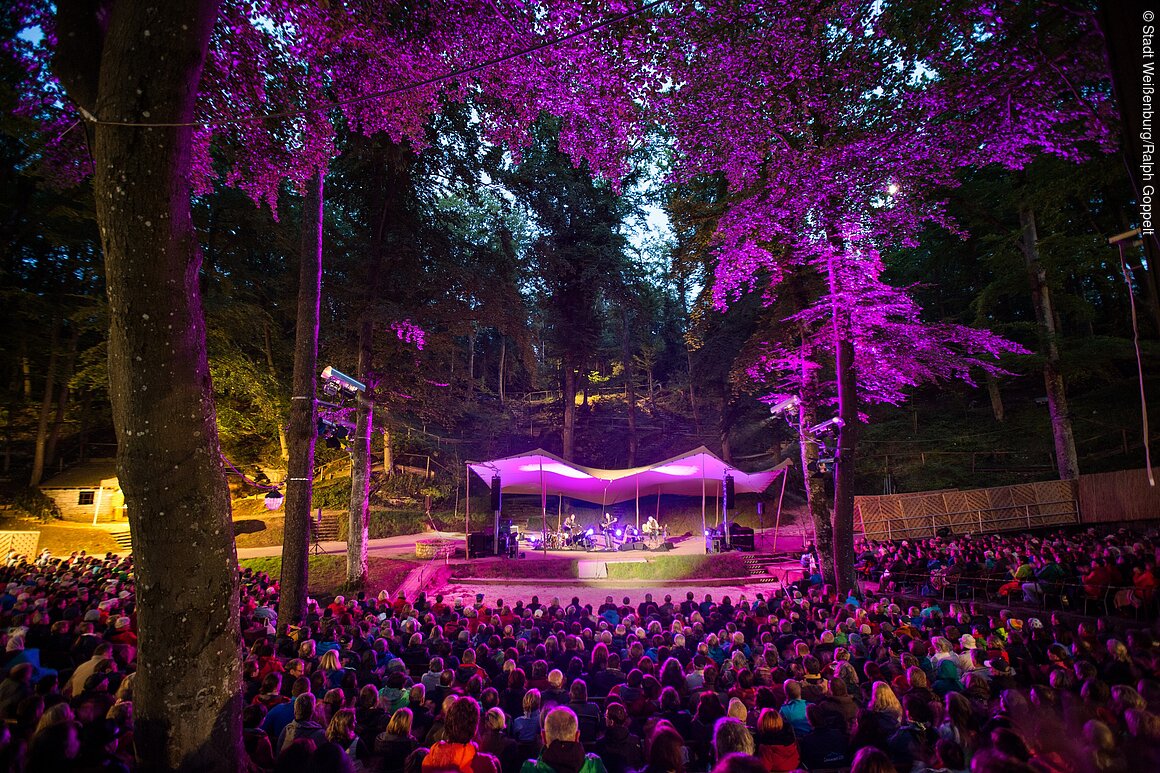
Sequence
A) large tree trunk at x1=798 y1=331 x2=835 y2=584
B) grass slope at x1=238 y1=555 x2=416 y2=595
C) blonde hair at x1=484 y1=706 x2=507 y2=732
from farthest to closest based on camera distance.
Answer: grass slope at x1=238 y1=555 x2=416 y2=595, large tree trunk at x1=798 y1=331 x2=835 y2=584, blonde hair at x1=484 y1=706 x2=507 y2=732

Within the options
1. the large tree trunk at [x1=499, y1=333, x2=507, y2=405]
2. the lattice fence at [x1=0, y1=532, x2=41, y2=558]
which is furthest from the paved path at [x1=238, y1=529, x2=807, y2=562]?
the large tree trunk at [x1=499, y1=333, x2=507, y2=405]

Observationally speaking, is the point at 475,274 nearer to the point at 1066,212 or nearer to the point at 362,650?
the point at 362,650

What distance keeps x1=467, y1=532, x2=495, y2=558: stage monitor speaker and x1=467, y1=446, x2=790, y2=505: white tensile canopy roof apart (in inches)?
78.8

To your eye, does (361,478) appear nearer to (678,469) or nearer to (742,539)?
(678,469)

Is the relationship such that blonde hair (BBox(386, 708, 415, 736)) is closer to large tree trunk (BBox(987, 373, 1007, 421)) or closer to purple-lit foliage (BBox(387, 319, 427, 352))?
purple-lit foliage (BBox(387, 319, 427, 352))

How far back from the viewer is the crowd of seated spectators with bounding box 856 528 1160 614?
28.7ft

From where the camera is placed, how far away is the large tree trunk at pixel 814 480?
1242 cm

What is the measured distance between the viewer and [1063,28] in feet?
16.4

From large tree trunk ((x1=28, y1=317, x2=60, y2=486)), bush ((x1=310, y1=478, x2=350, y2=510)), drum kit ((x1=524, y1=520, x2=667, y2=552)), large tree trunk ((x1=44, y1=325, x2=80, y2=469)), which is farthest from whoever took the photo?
bush ((x1=310, y1=478, x2=350, y2=510))

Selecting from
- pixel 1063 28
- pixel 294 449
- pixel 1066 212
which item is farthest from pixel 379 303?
pixel 1066 212

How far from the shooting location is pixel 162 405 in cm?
276

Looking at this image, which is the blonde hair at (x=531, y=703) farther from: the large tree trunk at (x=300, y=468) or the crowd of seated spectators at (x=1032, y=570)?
the crowd of seated spectators at (x=1032, y=570)

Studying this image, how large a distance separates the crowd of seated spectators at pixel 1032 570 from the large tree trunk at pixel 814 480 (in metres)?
1.86

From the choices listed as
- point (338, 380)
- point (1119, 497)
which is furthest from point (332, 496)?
point (1119, 497)
